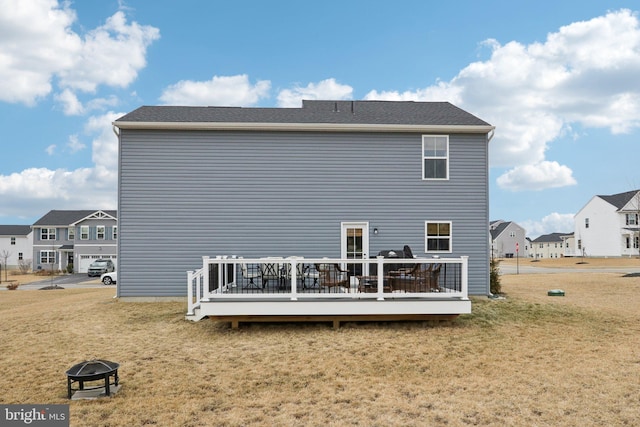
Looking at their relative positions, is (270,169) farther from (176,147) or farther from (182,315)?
(182,315)

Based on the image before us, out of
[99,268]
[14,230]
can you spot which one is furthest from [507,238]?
[14,230]

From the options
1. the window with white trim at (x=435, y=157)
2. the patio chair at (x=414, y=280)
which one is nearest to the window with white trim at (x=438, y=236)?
the window with white trim at (x=435, y=157)

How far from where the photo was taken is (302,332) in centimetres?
980

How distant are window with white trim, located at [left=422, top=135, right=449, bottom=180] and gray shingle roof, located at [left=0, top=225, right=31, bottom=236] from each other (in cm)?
5716

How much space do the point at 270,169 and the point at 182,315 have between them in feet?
16.5

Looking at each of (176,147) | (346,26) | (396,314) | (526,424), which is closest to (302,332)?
(396,314)

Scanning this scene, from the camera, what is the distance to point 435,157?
1416cm

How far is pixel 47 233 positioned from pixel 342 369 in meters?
49.0

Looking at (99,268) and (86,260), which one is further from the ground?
(86,260)

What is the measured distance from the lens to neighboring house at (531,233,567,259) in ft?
241

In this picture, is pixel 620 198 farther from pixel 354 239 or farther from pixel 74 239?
pixel 74 239

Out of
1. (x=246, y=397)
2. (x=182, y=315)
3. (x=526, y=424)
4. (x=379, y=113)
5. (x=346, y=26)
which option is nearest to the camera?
(x=526, y=424)

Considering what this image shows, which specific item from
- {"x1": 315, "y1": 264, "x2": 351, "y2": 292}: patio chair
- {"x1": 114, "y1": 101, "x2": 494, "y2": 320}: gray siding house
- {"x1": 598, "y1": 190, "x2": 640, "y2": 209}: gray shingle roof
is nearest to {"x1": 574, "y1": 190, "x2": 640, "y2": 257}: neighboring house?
{"x1": 598, "y1": 190, "x2": 640, "y2": 209}: gray shingle roof

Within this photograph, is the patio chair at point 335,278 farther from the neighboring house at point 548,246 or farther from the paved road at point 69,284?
the neighboring house at point 548,246
